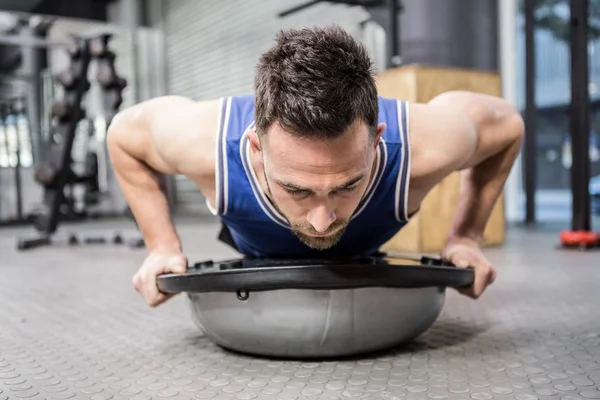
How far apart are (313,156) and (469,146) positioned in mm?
443

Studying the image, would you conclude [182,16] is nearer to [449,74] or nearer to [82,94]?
[82,94]

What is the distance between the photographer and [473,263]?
121 centimetres

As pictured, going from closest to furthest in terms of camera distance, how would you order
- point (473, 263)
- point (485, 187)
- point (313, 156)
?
1. point (313, 156)
2. point (473, 263)
3. point (485, 187)

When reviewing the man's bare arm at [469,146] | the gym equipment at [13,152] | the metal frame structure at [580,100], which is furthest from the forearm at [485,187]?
the gym equipment at [13,152]

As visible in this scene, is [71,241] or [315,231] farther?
[71,241]

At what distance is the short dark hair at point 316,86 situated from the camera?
85 cm

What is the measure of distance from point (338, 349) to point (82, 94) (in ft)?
9.35

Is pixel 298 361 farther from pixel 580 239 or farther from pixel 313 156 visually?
pixel 580 239

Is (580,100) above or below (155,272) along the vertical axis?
above

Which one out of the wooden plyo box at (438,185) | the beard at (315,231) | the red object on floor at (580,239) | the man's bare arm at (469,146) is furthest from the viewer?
the red object on floor at (580,239)

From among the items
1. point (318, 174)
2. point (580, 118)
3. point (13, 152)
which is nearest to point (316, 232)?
point (318, 174)

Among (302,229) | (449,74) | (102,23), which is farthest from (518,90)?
(102,23)

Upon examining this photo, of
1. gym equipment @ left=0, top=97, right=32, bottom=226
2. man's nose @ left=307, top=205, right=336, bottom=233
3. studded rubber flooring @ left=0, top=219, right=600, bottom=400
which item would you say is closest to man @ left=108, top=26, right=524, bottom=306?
man's nose @ left=307, top=205, right=336, bottom=233

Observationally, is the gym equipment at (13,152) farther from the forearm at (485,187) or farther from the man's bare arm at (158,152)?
A: the forearm at (485,187)
